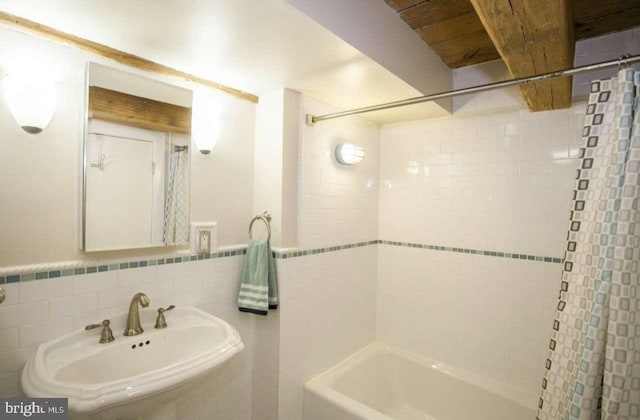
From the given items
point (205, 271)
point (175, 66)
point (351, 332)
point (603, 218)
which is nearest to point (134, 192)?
point (205, 271)

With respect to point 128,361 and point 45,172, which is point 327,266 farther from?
point 45,172

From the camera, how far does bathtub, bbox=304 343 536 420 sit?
182cm

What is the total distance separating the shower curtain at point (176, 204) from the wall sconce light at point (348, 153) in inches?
37.7

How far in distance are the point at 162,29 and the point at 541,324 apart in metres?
2.49

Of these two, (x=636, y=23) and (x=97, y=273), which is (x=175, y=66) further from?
(x=636, y=23)

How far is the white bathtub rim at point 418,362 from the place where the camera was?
1850mm

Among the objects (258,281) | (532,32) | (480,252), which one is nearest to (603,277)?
(532,32)

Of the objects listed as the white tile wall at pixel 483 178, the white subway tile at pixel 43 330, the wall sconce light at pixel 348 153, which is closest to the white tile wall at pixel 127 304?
the white subway tile at pixel 43 330

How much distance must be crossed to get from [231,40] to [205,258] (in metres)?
1.08

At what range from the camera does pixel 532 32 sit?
Result: 104 cm

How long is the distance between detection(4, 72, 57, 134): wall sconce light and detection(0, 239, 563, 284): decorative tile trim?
54 cm

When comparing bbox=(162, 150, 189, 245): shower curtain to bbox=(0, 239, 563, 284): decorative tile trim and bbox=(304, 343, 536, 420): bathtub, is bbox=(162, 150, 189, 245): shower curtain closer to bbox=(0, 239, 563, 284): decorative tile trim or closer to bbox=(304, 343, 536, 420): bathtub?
bbox=(0, 239, 563, 284): decorative tile trim

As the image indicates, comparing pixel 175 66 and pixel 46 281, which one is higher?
pixel 175 66

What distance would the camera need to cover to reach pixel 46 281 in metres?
1.19
